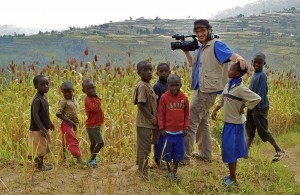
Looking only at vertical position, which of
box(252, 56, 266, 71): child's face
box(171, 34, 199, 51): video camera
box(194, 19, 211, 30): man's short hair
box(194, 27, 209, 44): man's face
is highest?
box(194, 19, 211, 30): man's short hair

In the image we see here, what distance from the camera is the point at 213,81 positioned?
414cm

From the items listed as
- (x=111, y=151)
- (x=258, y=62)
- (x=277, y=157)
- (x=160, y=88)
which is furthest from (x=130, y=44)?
(x=160, y=88)

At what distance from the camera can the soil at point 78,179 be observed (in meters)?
3.63

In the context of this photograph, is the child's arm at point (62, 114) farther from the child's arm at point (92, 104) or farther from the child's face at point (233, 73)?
the child's face at point (233, 73)

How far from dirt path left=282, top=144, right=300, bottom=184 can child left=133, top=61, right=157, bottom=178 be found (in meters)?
2.41

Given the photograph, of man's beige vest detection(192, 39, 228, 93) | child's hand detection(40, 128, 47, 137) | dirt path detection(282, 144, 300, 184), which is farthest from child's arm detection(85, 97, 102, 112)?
dirt path detection(282, 144, 300, 184)

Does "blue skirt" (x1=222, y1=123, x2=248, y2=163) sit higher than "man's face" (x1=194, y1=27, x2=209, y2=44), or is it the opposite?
"man's face" (x1=194, y1=27, x2=209, y2=44)

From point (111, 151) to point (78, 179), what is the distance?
1.12 metres

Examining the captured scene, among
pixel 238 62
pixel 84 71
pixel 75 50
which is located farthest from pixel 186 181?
pixel 75 50

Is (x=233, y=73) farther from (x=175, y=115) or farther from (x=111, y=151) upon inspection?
(x=111, y=151)

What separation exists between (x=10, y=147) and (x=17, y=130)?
0.33 meters

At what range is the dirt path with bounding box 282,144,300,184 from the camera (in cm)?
533

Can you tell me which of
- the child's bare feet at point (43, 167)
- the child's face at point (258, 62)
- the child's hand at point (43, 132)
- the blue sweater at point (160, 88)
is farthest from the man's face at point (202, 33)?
the child's bare feet at point (43, 167)

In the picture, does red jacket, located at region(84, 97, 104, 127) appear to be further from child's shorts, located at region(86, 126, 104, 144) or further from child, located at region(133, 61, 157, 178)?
child, located at region(133, 61, 157, 178)
